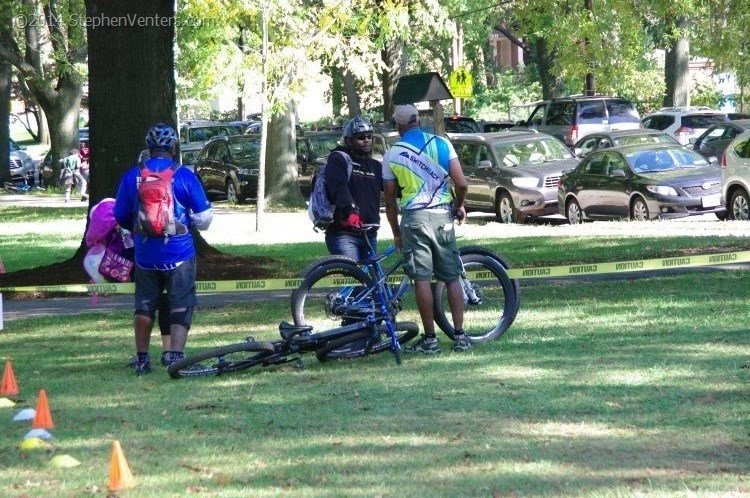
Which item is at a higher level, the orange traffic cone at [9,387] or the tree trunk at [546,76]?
→ the tree trunk at [546,76]

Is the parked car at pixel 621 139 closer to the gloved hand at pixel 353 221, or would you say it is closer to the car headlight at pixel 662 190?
the car headlight at pixel 662 190

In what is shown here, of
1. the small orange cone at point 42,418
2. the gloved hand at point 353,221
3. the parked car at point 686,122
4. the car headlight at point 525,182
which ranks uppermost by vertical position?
the parked car at point 686,122

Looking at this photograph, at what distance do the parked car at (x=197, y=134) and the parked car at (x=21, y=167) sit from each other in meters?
6.31

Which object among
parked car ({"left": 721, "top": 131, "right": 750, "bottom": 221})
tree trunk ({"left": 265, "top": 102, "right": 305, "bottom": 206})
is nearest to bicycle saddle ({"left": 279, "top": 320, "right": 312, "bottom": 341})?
parked car ({"left": 721, "top": 131, "right": 750, "bottom": 221})

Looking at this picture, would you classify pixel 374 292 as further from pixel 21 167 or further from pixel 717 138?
pixel 21 167

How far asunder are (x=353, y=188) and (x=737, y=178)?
12933mm

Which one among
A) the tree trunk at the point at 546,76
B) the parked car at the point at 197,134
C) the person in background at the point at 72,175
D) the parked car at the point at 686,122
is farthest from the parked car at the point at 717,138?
the tree trunk at the point at 546,76

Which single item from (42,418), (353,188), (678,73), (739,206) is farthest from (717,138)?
(42,418)

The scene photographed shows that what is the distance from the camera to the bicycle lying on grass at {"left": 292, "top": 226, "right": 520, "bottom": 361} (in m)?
9.46

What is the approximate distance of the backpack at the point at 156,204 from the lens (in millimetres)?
8930

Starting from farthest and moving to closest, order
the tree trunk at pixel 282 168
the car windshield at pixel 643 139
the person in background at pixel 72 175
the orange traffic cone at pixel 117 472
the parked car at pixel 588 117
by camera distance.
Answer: the parked car at pixel 588 117 → the person in background at pixel 72 175 → the tree trunk at pixel 282 168 → the car windshield at pixel 643 139 → the orange traffic cone at pixel 117 472

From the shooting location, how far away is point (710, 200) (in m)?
23.2

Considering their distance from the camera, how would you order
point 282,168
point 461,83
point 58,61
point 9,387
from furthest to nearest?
point 58,61 < point 461,83 < point 282,168 < point 9,387

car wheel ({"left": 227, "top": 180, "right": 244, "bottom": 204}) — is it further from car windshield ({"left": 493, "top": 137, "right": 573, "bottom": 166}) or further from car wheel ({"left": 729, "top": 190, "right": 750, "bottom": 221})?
car wheel ({"left": 729, "top": 190, "right": 750, "bottom": 221})
